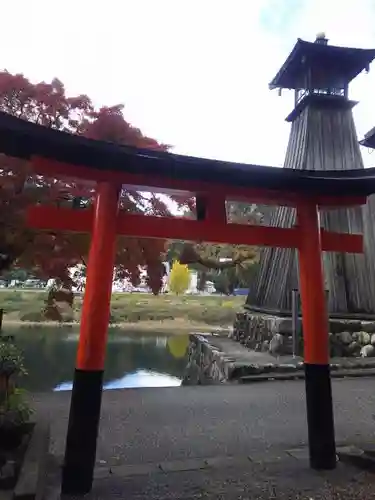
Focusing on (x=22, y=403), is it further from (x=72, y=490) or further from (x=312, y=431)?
(x=312, y=431)

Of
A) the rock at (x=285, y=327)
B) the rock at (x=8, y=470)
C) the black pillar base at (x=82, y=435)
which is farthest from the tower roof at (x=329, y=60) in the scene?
the rock at (x=8, y=470)

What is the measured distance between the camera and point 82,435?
3.44 metres

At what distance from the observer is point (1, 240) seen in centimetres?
657

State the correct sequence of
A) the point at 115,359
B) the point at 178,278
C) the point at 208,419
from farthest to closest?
the point at 178,278 → the point at 115,359 → the point at 208,419

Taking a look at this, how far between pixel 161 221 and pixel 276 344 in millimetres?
7062

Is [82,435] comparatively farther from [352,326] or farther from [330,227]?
[330,227]

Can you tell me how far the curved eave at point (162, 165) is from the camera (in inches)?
131

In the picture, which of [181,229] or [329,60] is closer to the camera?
[181,229]

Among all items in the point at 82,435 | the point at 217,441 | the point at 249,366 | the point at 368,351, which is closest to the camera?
the point at 82,435

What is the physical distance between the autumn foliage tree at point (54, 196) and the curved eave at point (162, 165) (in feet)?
10.2

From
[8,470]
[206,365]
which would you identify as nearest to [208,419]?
[8,470]

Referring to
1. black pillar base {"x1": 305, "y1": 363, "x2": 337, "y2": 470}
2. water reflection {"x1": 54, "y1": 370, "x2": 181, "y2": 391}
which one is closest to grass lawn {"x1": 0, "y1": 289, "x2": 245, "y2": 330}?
water reflection {"x1": 54, "y1": 370, "x2": 181, "y2": 391}

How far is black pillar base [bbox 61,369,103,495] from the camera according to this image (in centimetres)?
336

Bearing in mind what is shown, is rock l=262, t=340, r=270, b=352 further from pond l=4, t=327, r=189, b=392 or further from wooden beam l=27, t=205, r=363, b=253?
wooden beam l=27, t=205, r=363, b=253
